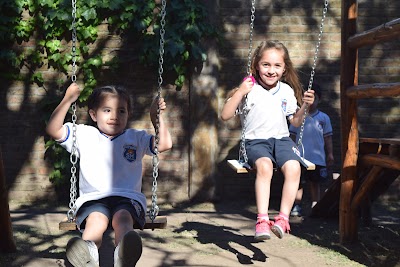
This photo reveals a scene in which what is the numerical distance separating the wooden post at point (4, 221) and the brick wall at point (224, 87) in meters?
2.92

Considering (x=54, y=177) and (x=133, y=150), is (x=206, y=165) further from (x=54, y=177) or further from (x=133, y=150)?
(x=133, y=150)

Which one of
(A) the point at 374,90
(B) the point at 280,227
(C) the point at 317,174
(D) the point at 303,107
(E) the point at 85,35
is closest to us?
(B) the point at 280,227

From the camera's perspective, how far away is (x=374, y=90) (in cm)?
553

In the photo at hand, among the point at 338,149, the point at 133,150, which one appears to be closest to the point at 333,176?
the point at 338,149

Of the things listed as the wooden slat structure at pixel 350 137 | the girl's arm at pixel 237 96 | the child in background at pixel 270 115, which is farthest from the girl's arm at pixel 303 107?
the wooden slat structure at pixel 350 137

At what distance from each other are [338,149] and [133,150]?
14.1 ft

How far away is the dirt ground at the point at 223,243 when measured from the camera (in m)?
5.49

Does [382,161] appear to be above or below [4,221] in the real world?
above

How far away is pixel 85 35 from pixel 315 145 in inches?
112

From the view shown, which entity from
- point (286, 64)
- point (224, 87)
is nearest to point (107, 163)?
point (286, 64)

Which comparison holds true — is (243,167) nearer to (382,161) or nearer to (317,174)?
(382,161)

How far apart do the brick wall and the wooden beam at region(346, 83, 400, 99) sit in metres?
2.47

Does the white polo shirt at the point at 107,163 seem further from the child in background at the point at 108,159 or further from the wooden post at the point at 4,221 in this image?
the wooden post at the point at 4,221

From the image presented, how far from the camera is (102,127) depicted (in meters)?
4.60
